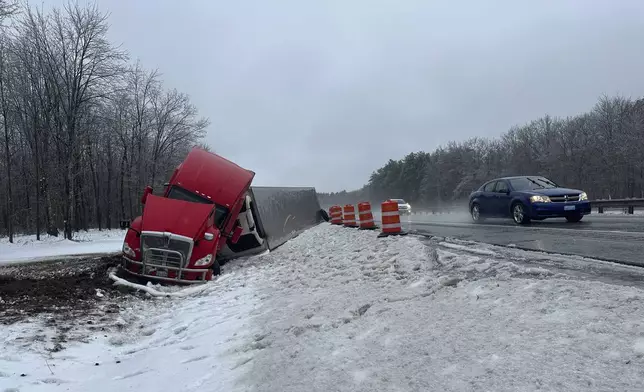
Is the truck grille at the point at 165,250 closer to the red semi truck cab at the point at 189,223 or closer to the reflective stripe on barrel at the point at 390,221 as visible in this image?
the red semi truck cab at the point at 189,223

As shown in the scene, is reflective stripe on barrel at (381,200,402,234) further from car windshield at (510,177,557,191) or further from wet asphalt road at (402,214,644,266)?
car windshield at (510,177,557,191)

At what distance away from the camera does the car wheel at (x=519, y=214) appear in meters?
13.4

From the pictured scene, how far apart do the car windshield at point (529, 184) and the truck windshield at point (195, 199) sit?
913cm

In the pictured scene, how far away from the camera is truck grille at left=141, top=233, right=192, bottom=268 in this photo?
30.7ft

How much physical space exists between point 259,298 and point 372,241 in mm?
3929

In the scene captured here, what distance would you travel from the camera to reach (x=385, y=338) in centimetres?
408

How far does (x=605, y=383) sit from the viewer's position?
8.77ft

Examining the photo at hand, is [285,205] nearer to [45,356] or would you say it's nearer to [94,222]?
[45,356]

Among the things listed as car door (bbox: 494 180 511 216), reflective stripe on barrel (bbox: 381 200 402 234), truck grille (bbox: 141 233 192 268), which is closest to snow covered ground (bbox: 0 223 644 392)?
truck grille (bbox: 141 233 192 268)

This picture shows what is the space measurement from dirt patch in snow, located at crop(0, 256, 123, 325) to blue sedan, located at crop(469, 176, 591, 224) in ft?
36.7

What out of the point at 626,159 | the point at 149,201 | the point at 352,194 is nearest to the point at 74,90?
the point at 149,201

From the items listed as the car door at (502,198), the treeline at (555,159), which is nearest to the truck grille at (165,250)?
the car door at (502,198)

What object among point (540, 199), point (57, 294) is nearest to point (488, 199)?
point (540, 199)

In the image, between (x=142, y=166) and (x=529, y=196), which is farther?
(x=142, y=166)
